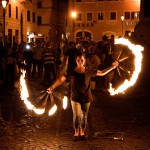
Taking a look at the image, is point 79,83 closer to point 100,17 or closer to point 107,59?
point 107,59

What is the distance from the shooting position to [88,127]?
9.70 metres

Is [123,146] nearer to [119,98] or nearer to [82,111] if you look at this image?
[82,111]

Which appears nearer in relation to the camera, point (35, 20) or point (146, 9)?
point (146, 9)

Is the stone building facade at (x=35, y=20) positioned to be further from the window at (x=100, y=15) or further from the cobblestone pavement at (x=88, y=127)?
the cobblestone pavement at (x=88, y=127)

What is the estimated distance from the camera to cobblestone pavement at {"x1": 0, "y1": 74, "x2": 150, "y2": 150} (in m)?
8.05

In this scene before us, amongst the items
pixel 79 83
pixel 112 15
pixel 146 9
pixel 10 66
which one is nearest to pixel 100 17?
pixel 112 15

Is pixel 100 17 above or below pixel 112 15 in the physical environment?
below

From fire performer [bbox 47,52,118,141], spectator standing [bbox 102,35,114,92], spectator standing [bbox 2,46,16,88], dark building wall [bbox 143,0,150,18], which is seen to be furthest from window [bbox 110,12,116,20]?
fire performer [bbox 47,52,118,141]

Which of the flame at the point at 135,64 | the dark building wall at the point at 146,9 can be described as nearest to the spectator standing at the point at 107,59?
the flame at the point at 135,64

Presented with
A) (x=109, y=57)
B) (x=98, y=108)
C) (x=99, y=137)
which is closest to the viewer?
(x=99, y=137)

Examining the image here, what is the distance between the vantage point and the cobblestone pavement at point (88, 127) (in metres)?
8.05

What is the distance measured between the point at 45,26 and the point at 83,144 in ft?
190

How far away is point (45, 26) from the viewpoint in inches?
2569

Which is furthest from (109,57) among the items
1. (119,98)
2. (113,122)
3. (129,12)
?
(129,12)
